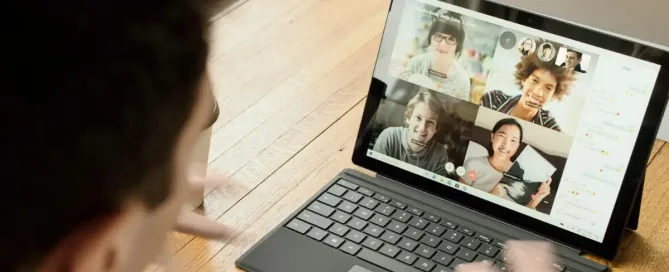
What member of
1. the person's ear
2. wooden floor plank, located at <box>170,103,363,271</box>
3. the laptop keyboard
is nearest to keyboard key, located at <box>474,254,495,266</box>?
the laptop keyboard

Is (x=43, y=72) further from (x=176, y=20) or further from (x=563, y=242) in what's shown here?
(x=563, y=242)

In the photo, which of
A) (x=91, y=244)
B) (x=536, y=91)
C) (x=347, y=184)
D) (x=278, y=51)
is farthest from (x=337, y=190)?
(x=91, y=244)

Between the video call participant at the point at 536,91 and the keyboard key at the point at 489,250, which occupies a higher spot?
the video call participant at the point at 536,91

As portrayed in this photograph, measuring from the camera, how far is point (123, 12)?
0.29 meters

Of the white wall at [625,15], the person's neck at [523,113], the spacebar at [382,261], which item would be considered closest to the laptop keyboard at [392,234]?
the spacebar at [382,261]

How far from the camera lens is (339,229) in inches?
35.8

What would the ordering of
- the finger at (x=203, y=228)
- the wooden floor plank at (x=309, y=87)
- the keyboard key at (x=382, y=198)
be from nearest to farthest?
the finger at (x=203, y=228) < the keyboard key at (x=382, y=198) < the wooden floor plank at (x=309, y=87)

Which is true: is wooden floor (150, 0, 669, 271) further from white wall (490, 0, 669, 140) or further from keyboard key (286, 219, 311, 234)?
white wall (490, 0, 669, 140)

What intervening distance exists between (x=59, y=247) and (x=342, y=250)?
572 millimetres

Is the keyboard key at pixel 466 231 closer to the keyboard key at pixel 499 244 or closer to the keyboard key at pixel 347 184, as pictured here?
the keyboard key at pixel 499 244

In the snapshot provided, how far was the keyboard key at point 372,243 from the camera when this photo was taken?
885 millimetres

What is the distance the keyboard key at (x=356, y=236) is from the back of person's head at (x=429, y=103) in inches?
5.5

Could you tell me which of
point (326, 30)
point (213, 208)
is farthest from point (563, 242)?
point (326, 30)

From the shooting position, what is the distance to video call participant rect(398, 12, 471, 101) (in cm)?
93
